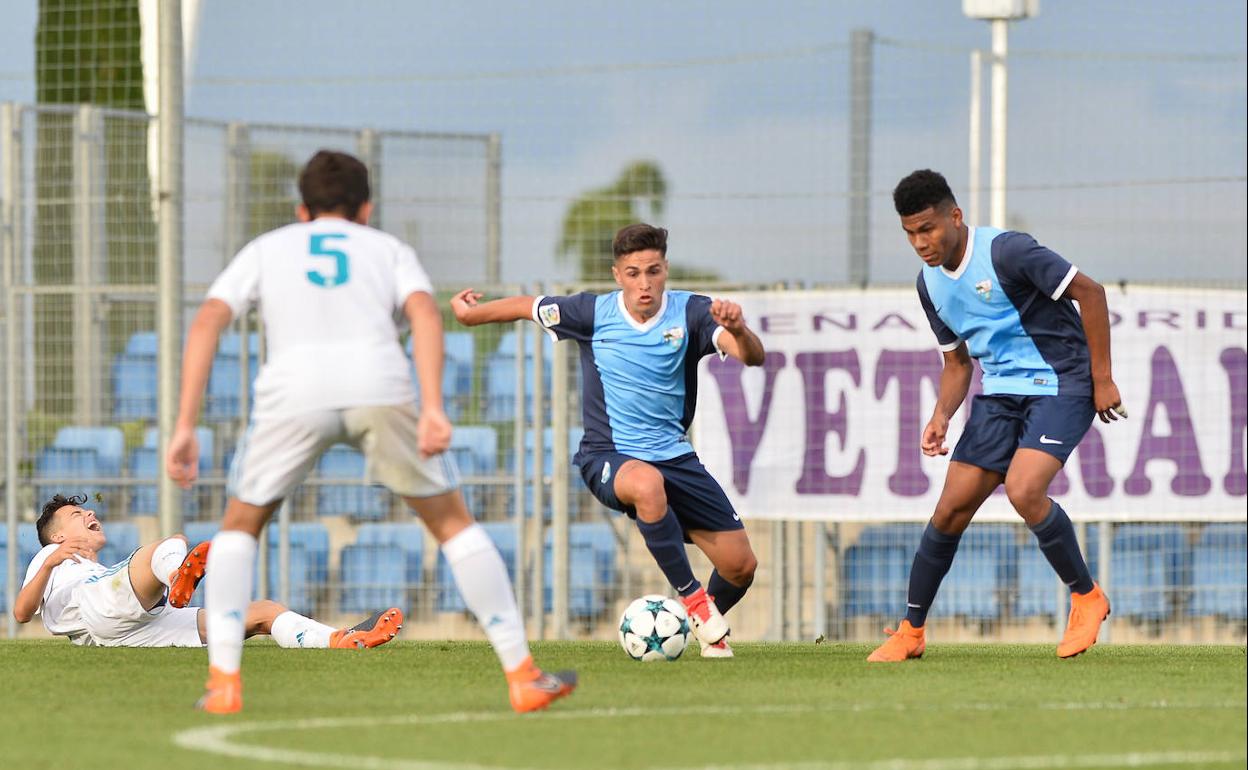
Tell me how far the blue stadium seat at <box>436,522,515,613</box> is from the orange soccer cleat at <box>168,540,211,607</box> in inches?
182

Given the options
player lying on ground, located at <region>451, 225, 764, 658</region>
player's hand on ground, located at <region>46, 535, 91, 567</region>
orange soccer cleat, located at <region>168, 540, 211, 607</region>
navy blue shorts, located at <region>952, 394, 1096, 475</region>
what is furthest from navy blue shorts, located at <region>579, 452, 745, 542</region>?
player's hand on ground, located at <region>46, 535, 91, 567</region>

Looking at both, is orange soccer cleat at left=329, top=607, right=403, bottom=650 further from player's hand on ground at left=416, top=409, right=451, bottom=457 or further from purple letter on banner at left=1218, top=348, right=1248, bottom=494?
purple letter on banner at left=1218, top=348, right=1248, bottom=494

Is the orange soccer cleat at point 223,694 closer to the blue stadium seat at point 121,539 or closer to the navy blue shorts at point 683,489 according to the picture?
the navy blue shorts at point 683,489

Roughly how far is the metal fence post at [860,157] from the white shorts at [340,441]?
7494 millimetres

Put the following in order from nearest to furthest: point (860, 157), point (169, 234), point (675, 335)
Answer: point (675, 335)
point (169, 234)
point (860, 157)

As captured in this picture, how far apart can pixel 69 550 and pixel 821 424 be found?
17.0ft

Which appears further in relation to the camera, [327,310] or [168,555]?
[168,555]

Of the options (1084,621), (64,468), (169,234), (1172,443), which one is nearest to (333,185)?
(1084,621)

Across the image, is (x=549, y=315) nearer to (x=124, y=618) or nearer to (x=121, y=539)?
(x=124, y=618)

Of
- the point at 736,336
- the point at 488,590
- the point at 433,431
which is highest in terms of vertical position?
the point at 736,336

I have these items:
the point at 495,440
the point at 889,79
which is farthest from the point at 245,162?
the point at 889,79

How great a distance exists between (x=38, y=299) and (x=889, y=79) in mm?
5692

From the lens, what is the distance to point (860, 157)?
13375mm

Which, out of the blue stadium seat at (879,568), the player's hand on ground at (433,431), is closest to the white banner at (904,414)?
the blue stadium seat at (879,568)
